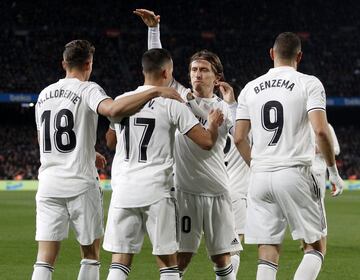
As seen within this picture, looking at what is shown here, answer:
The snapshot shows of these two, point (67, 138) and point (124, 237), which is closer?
point (124, 237)

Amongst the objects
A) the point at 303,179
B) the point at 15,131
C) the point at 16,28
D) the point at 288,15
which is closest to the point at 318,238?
the point at 303,179

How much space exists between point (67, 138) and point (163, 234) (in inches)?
44.8

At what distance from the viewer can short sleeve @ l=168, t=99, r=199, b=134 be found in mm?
5723

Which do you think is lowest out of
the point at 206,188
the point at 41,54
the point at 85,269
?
the point at 85,269

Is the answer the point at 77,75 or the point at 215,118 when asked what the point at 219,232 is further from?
the point at 77,75

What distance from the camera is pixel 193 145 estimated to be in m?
6.47

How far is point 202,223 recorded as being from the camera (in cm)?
652

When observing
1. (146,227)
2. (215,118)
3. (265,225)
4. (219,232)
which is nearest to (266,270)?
(265,225)

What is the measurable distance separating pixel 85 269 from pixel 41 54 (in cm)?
4005

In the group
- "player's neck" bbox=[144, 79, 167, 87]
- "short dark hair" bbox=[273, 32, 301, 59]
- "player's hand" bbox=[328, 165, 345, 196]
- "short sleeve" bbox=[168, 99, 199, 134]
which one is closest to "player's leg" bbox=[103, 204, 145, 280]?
"short sleeve" bbox=[168, 99, 199, 134]

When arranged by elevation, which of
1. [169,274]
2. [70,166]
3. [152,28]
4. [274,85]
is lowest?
[169,274]

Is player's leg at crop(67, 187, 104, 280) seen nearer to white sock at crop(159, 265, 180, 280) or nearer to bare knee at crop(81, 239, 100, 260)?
bare knee at crop(81, 239, 100, 260)

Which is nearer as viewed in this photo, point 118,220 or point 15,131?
point 118,220

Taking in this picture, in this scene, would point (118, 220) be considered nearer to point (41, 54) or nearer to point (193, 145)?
point (193, 145)
